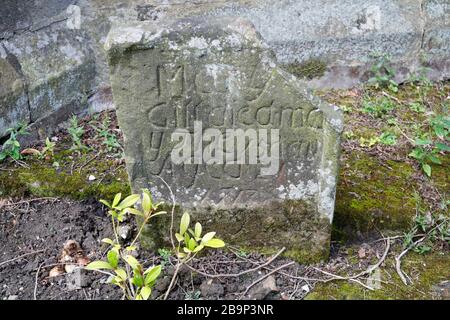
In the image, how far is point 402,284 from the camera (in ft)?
8.79

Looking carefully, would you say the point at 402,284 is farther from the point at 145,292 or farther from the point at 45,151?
the point at 45,151

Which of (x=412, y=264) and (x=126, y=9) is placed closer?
(x=412, y=264)

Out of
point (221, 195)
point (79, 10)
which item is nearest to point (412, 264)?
point (221, 195)

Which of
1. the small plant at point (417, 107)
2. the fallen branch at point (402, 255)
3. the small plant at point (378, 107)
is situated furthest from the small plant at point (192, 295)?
the small plant at point (417, 107)

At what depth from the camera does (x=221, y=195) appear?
2.79 metres

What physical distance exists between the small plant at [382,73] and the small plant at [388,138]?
730 mm

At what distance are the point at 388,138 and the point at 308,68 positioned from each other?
97cm

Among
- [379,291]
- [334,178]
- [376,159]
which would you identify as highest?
[334,178]

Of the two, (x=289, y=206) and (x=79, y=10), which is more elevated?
(x=79, y=10)

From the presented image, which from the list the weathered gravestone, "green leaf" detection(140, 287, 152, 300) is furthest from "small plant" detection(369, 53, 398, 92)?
"green leaf" detection(140, 287, 152, 300)

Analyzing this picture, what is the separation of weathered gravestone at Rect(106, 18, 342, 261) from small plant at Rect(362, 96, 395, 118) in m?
1.48

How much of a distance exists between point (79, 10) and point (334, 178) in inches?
92.2

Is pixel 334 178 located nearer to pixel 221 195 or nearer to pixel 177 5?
pixel 221 195

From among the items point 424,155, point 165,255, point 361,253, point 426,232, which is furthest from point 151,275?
point 424,155
